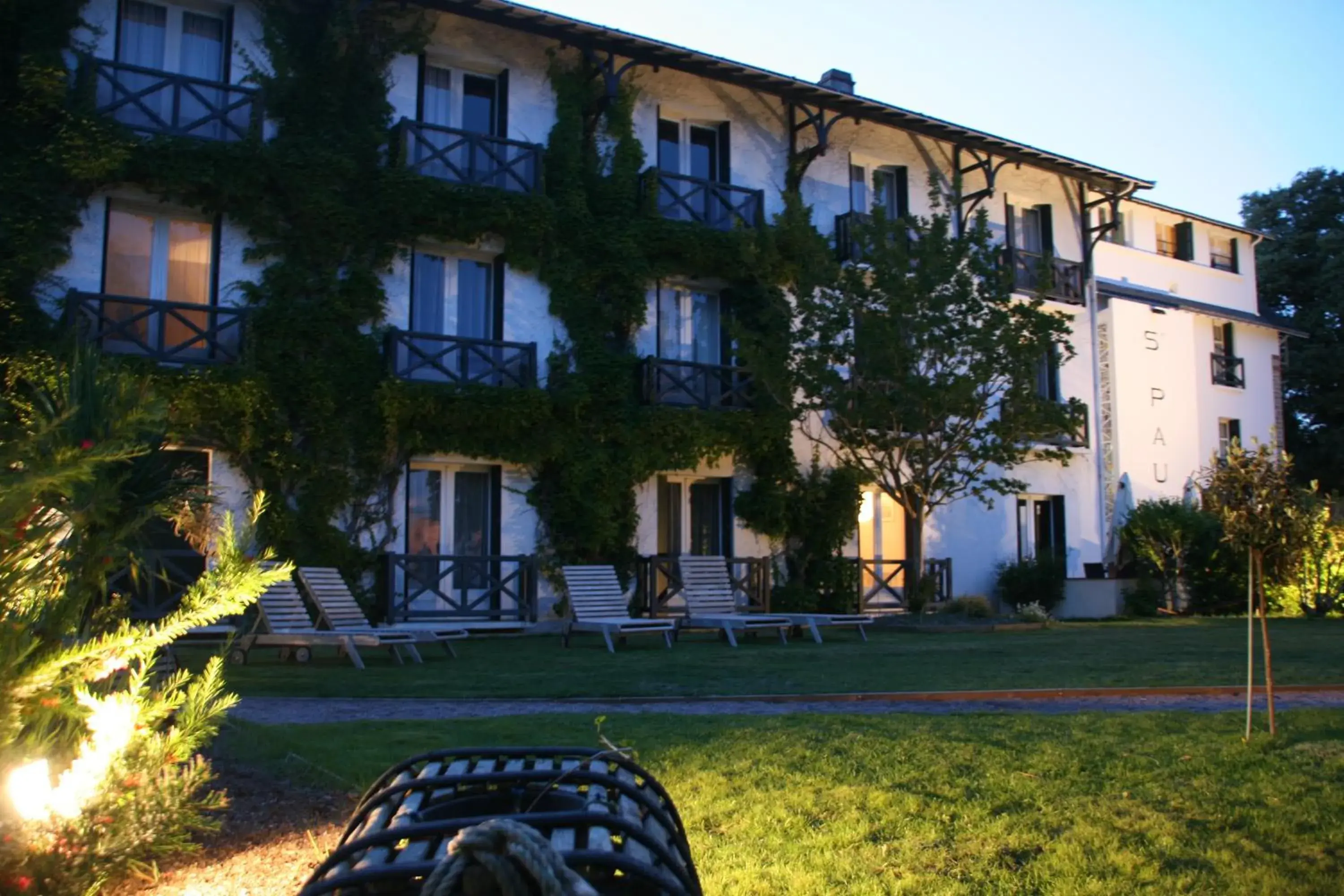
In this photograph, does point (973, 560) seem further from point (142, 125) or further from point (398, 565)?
point (142, 125)

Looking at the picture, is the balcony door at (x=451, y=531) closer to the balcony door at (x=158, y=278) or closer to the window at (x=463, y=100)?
the balcony door at (x=158, y=278)

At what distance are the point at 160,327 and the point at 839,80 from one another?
14.9 metres

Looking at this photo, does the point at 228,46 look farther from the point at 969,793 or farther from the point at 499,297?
the point at 969,793

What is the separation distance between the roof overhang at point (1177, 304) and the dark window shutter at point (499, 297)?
15.2 meters

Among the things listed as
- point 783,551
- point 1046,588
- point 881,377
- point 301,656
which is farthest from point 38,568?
point 1046,588

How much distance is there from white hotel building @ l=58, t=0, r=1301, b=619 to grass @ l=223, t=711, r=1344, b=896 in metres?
10.7

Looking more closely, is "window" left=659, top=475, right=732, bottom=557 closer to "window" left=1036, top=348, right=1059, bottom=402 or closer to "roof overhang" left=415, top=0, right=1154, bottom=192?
"roof overhang" left=415, top=0, right=1154, bottom=192

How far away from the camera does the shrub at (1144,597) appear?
71.3 feet

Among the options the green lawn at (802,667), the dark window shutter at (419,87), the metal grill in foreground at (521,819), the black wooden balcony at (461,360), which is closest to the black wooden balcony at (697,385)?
the black wooden balcony at (461,360)

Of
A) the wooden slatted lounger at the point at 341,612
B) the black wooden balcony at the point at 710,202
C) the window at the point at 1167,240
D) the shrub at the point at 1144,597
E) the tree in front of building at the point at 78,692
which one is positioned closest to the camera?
the tree in front of building at the point at 78,692

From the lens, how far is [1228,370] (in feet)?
101

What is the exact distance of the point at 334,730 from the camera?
7020 mm

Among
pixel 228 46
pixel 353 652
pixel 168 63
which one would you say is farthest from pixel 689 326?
pixel 353 652

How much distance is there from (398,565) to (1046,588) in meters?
12.7
